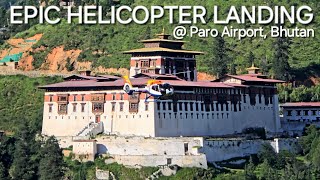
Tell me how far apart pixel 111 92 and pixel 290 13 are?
47893 mm

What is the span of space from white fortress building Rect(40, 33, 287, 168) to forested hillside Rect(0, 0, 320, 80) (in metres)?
14.1

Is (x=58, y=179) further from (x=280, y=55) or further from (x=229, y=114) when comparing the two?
(x=280, y=55)

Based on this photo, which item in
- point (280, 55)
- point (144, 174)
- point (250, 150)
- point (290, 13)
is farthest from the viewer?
point (290, 13)

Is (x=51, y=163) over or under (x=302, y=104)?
under

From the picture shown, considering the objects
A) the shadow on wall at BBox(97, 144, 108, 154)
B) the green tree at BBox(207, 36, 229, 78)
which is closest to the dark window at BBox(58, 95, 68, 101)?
the shadow on wall at BBox(97, 144, 108, 154)

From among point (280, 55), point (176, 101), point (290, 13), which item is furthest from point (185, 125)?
point (290, 13)

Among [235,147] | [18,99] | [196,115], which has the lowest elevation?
[235,147]

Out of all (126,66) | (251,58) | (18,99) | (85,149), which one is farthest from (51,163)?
(251,58)

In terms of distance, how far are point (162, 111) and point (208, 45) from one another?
42515 mm

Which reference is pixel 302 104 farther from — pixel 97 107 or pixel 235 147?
pixel 97 107

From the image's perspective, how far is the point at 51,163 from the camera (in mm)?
119312

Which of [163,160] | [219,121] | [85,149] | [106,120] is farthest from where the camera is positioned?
[219,121]

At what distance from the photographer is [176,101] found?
123750 mm

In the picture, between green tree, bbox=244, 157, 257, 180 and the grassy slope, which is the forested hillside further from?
green tree, bbox=244, 157, 257, 180
